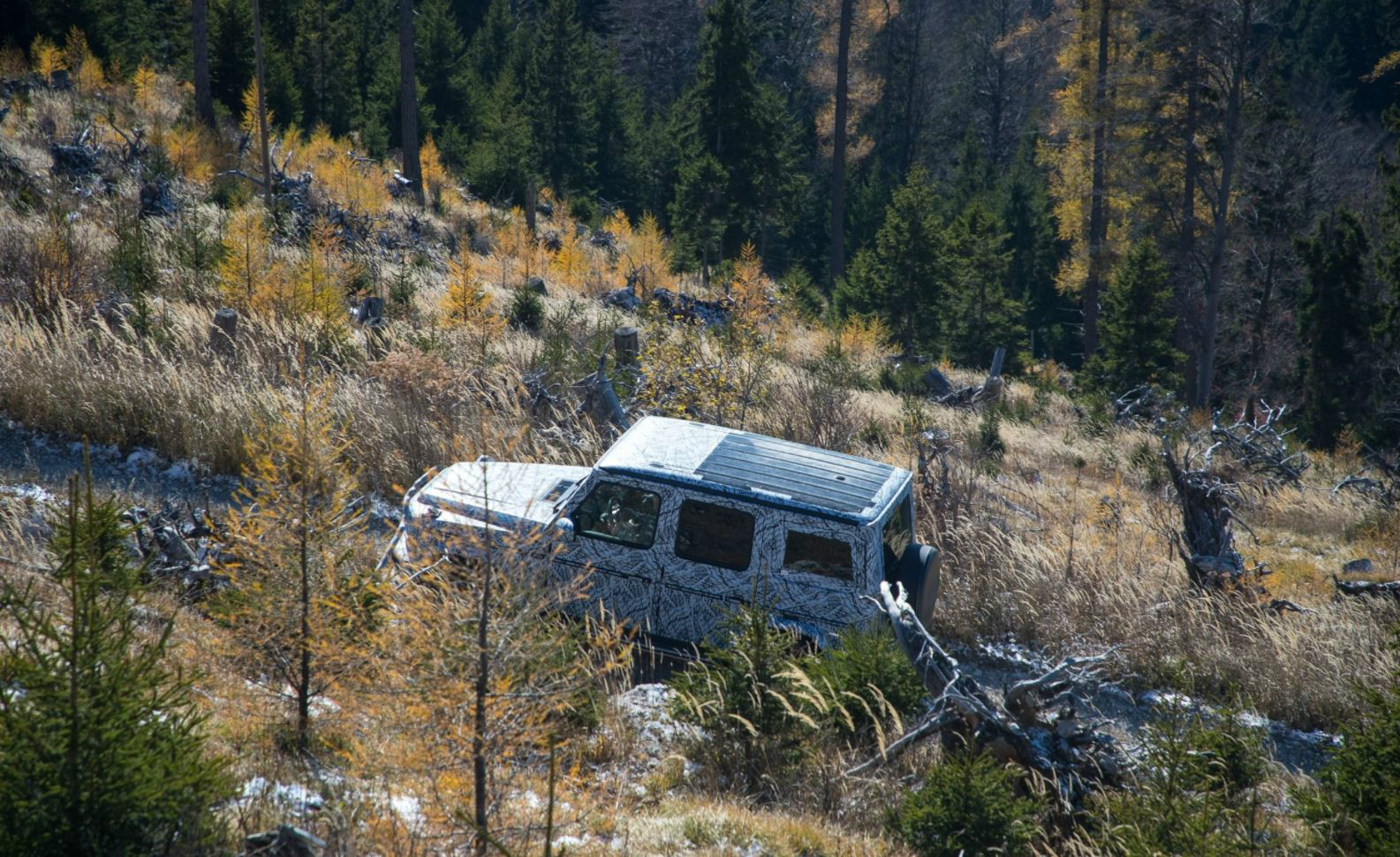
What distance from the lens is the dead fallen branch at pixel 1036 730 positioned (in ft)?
16.4

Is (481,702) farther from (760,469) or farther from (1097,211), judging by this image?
(1097,211)

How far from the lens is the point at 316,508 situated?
14.4 feet

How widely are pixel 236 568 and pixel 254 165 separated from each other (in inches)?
804

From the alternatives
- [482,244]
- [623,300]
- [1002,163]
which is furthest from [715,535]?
[1002,163]

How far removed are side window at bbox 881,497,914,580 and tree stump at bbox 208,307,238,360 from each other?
24.3 ft

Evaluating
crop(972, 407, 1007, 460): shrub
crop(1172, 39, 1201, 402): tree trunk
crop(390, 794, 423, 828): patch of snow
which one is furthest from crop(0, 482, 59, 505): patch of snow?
crop(1172, 39, 1201, 402): tree trunk

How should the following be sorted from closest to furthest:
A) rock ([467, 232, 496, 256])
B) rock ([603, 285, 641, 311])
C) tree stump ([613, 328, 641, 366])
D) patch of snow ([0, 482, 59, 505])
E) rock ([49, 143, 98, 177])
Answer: patch of snow ([0, 482, 59, 505]), tree stump ([613, 328, 641, 366]), rock ([49, 143, 98, 177]), rock ([603, 285, 641, 311]), rock ([467, 232, 496, 256])

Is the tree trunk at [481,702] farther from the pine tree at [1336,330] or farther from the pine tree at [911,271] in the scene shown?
the pine tree at [1336,330]

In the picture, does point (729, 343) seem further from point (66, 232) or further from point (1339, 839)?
point (1339, 839)

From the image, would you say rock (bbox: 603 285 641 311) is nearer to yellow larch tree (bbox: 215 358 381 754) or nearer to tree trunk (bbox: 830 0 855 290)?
tree trunk (bbox: 830 0 855 290)

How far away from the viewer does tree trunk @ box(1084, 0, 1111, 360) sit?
30422 millimetres

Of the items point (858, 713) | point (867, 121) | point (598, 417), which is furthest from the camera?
point (867, 121)

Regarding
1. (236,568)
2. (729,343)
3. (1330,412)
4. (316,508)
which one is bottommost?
(1330,412)

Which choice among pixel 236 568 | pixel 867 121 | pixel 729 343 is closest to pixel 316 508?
pixel 236 568
